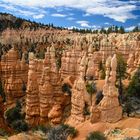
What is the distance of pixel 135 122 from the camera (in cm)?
3934

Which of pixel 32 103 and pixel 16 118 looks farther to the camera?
pixel 16 118

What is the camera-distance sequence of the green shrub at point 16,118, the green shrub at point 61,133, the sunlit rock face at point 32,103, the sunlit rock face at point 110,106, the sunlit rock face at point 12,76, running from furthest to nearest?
the sunlit rock face at point 12,76, the sunlit rock face at point 32,103, the green shrub at point 16,118, the sunlit rock face at point 110,106, the green shrub at point 61,133

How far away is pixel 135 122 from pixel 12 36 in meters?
131

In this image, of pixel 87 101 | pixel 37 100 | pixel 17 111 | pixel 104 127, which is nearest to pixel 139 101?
pixel 87 101

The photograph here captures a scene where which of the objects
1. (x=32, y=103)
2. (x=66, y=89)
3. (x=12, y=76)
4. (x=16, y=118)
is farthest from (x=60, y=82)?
(x=12, y=76)

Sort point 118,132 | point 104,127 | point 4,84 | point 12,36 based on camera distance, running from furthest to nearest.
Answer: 1. point 12,36
2. point 4,84
3. point 104,127
4. point 118,132

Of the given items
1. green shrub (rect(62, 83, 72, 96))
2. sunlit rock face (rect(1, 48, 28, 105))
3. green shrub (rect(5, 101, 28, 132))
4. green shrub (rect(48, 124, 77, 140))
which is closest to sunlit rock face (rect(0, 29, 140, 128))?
sunlit rock face (rect(1, 48, 28, 105))

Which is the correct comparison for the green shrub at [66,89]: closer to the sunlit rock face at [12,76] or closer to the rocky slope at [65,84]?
the rocky slope at [65,84]

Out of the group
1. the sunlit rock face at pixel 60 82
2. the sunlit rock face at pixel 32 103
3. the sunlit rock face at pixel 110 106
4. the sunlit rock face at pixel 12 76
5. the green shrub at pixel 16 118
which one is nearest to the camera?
the sunlit rock face at pixel 110 106

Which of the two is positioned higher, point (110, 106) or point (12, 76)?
point (12, 76)

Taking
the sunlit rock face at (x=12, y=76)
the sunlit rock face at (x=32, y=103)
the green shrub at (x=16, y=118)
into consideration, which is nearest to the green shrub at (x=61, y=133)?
the green shrub at (x=16, y=118)

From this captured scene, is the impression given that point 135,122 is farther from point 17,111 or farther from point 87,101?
point 17,111

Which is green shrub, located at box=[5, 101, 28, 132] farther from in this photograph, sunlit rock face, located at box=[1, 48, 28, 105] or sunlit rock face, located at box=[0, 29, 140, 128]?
sunlit rock face, located at box=[1, 48, 28, 105]

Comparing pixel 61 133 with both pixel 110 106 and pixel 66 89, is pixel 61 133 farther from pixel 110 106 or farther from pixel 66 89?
pixel 66 89
